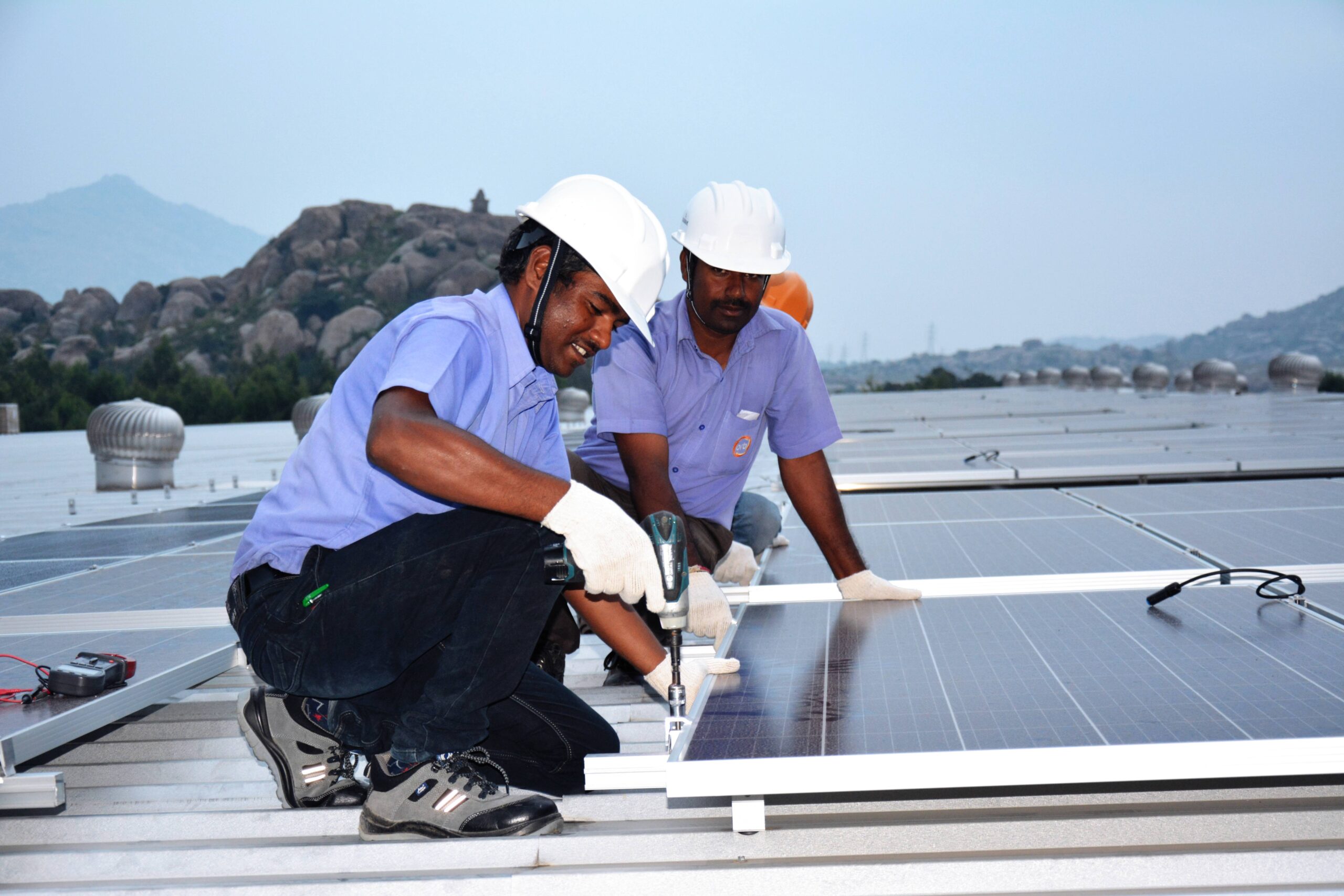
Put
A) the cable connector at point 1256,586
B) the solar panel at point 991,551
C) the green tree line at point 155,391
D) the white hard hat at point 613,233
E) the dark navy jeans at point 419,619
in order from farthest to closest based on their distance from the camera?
1. the green tree line at point 155,391
2. the solar panel at point 991,551
3. the cable connector at point 1256,586
4. the white hard hat at point 613,233
5. the dark navy jeans at point 419,619

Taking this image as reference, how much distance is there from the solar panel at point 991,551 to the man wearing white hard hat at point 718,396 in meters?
0.24

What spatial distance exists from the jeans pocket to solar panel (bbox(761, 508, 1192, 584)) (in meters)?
1.74

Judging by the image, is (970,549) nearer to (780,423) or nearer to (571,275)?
(780,423)

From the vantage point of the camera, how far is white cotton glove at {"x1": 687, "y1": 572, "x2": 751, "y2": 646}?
3.46 m

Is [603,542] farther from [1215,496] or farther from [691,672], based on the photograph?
Result: [1215,496]

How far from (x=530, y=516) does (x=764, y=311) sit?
2139 millimetres

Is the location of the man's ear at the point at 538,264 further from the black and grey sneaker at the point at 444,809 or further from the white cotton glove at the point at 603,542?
the black and grey sneaker at the point at 444,809

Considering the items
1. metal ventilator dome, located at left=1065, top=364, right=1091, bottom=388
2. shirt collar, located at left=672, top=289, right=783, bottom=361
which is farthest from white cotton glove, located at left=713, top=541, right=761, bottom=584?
metal ventilator dome, located at left=1065, top=364, right=1091, bottom=388

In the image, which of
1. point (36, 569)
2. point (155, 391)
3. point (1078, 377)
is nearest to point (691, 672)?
point (36, 569)

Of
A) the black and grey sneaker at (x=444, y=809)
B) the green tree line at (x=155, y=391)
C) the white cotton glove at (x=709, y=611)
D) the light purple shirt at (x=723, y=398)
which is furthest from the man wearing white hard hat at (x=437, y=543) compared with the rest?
the green tree line at (x=155, y=391)

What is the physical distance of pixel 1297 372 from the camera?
72.8 ft

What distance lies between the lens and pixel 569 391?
20.9m

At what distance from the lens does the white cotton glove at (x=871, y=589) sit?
133 inches

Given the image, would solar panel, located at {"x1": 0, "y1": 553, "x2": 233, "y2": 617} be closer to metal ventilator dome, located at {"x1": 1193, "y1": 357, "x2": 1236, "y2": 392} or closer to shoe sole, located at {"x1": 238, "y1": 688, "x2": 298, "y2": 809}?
shoe sole, located at {"x1": 238, "y1": 688, "x2": 298, "y2": 809}
